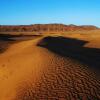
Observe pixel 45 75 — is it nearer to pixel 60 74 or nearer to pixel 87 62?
pixel 60 74

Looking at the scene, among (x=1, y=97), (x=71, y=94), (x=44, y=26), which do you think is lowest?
(x=44, y=26)

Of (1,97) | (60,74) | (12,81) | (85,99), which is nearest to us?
(85,99)

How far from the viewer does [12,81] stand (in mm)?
11609

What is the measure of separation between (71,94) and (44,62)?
15.5ft

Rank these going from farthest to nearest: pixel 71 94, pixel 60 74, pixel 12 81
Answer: pixel 12 81 → pixel 60 74 → pixel 71 94

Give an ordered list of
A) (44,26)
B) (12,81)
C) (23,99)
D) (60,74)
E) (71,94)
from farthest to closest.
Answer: (44,26) < (12,81) < (60,74) < (23,99) < (71,94)

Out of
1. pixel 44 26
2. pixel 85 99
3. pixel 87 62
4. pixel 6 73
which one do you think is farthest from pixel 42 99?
pixel 44 26

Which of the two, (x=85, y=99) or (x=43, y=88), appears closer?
(x=85, y=99)

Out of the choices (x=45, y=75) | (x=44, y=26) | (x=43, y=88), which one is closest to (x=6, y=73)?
(x=45, y=75)

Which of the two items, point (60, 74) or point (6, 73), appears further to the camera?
point (6, 73)

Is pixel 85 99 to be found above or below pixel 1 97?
above

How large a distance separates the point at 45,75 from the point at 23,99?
2.15m

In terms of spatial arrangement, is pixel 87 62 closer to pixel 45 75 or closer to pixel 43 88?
pixel 45 75

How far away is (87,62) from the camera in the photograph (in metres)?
12.1
